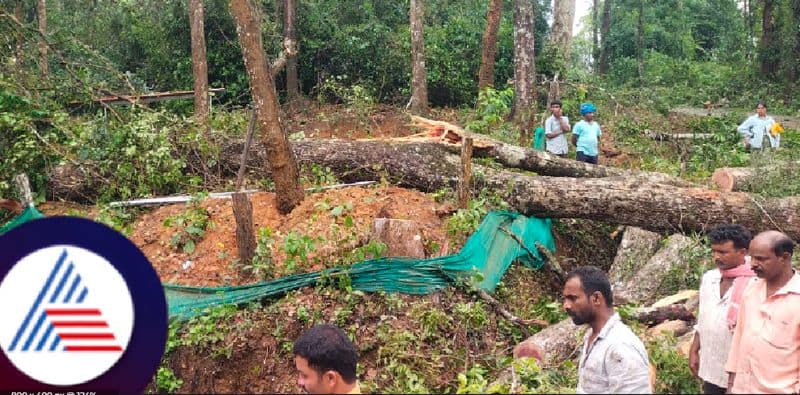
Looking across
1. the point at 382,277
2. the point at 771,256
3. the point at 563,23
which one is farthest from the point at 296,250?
the point at 563,23

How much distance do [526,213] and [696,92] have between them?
1512 centimetres

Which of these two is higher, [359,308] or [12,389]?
[12,389]

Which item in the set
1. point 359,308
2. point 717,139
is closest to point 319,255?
point 359,308

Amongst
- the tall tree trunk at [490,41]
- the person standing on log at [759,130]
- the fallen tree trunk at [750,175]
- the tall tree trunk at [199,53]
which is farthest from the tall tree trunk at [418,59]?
the fallen tree trunk at [750,175]

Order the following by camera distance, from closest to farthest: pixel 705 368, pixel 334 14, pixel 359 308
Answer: pixel 705 368
pixel 359 308
pixel 334 14

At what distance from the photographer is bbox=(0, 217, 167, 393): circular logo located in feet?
9.86

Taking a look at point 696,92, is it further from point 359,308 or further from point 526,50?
point 359,308

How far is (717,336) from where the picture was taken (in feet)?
14.7

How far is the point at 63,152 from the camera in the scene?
26.3ft

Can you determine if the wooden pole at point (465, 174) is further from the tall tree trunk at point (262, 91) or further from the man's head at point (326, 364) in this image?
the man's head at point (326, 364)

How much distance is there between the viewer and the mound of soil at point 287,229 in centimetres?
693

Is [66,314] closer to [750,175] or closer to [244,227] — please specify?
[244,227]

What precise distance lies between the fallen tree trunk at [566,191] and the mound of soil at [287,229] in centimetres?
39

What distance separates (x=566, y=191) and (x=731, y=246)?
12.0 feet
